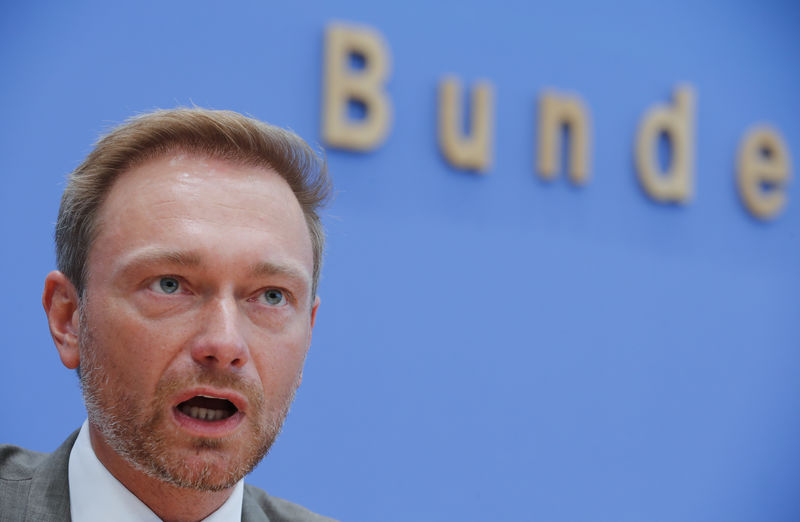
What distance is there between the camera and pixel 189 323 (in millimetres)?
954

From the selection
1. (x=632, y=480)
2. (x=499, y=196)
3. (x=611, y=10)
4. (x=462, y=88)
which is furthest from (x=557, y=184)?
(x=632, y=480)

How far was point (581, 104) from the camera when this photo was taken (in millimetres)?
2516

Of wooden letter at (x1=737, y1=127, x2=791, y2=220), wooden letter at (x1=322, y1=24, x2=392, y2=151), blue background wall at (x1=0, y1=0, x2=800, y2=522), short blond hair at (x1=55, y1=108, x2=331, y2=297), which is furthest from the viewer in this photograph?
wooden letter at (x1=737, y1=127, x2=791, y2=220)

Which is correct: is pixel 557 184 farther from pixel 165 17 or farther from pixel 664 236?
pixel 165 17

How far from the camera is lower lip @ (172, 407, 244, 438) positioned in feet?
3.08

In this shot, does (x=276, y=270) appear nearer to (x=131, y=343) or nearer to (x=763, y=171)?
(x=131, y=343)

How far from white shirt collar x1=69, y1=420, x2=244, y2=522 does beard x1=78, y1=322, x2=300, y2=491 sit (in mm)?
52

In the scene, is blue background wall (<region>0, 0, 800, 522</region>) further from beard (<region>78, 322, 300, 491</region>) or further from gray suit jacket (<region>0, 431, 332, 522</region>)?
beard (<region>78, 322, 300, 491</region>)

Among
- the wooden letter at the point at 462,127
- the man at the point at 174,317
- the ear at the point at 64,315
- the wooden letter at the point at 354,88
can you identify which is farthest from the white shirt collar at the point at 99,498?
the wooden letter at the point at 462,127

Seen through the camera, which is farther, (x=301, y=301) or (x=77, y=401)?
(x=77, y=401)

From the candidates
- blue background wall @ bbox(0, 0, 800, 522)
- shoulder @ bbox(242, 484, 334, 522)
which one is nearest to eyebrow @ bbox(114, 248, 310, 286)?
shoulder @ bbox(242, 484, 334, 522)

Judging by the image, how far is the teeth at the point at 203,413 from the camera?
0.95 meters

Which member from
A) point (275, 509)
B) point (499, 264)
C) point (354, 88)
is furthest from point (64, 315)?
point (499, 264)

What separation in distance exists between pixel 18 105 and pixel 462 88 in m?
1.13
